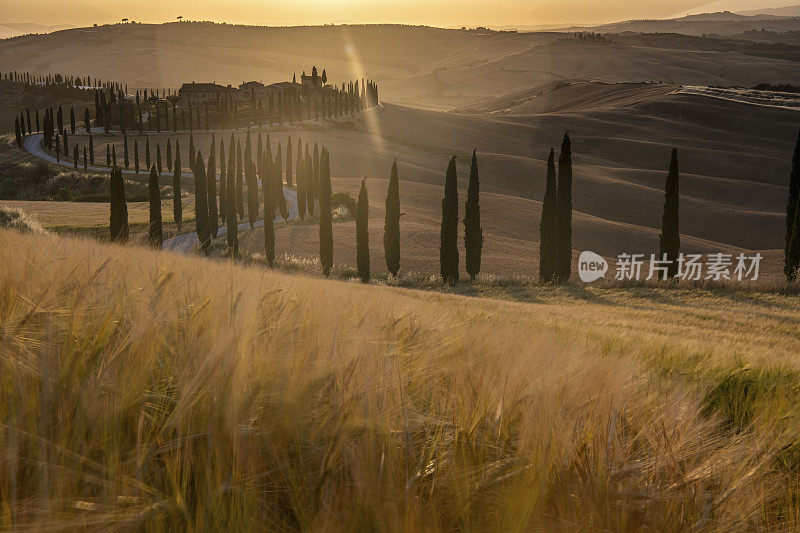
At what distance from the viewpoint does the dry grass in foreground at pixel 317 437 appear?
6.34 ft

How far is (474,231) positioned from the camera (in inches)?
1951

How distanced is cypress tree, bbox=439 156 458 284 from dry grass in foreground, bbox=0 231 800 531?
1771 inches

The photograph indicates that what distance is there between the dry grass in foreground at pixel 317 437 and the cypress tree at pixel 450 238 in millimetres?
44986

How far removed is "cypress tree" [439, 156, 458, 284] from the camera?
1900 inches

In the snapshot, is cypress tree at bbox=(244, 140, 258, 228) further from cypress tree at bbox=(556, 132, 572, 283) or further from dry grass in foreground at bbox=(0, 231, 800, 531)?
dry grass in foreground at bbox=(0, 231, 800, 531)

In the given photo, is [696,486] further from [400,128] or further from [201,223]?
[400,128]

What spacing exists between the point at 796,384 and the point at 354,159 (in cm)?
11420

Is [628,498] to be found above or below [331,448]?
below

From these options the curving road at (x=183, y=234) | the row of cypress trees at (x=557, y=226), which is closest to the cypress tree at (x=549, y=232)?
the row of cypress trees at (x=557, y=226)

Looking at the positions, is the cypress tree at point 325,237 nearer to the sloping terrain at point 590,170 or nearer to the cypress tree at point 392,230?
the sloping terrain at point 590,170

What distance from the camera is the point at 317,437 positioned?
7.73ft

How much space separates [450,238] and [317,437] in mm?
46151

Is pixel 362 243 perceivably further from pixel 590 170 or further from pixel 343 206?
pixel 590 170

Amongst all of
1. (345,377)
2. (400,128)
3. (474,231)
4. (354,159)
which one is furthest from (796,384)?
(400,128)
